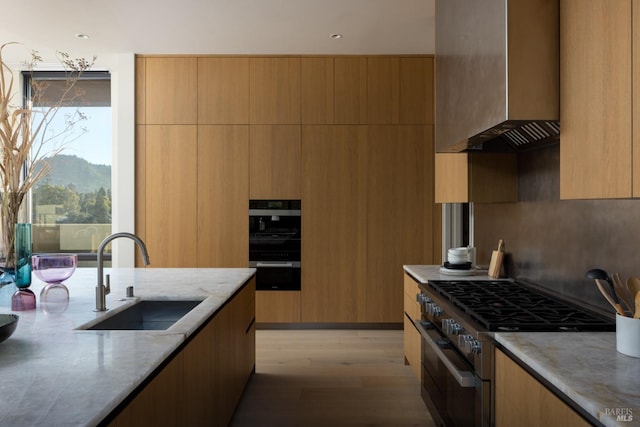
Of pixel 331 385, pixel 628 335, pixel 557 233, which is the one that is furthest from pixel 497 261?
pixel 628 335

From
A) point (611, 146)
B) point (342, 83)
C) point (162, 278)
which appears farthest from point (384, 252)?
point (611, 146)

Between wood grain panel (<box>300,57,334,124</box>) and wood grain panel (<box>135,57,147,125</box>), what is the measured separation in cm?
162

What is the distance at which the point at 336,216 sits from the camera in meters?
5.07

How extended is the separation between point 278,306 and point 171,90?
2.49 meters

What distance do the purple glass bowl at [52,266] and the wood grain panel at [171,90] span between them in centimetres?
304

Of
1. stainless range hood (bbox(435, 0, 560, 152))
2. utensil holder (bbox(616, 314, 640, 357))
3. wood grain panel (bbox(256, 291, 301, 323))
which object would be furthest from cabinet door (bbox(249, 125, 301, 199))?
utensil holder (bbox(616, 314, 640, 357))

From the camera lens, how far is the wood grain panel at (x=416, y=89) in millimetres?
5070

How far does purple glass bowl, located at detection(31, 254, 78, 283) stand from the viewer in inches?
86.5

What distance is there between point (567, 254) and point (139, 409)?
201 centimetres

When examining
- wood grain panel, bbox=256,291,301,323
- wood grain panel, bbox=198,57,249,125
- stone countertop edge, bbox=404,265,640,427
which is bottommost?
wood grain panel, bbox=256,291,301,323

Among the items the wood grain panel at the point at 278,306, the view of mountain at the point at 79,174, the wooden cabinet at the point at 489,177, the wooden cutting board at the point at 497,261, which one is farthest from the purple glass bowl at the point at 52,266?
the view of mountain at the point at 79,174

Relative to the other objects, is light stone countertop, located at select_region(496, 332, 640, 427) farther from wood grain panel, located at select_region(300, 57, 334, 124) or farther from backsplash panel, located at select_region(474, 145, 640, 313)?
wood grain panel, located at select_region(300, 57, 334, 124)

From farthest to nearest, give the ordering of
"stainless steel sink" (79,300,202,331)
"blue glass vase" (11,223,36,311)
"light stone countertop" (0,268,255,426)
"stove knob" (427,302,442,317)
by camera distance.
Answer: "stove knob" (427,302,442,317), "stainless steel sink" (79,300,202,331), "blue glass vase" (11,223,36,311), "light stone countertop" (0,268,255,426)

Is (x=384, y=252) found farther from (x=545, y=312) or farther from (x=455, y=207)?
(x=545, y=312)
